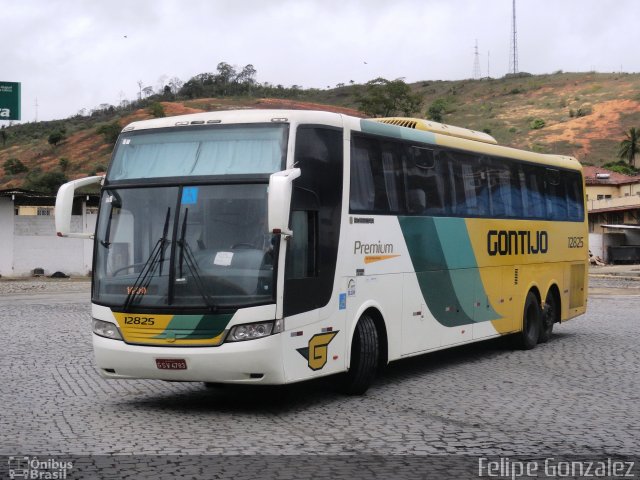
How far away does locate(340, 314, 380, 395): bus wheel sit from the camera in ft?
38.1

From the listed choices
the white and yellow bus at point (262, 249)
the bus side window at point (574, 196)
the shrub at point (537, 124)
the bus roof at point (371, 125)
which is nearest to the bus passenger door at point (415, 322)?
the white and yellow bus at point (262, 249)

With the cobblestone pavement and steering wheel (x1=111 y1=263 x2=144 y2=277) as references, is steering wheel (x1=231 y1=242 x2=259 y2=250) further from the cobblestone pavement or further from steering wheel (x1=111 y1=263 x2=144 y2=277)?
the cobblestone pavement

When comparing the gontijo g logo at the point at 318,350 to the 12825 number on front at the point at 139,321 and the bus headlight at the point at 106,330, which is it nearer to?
the 12825 number on front at the point at 139,321

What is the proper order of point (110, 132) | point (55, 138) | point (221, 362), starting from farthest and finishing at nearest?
1. point (55, 138)
2. point (110, 132)
3. point (221, 362)

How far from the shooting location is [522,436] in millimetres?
9008

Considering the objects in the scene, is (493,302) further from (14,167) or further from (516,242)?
(14,167)

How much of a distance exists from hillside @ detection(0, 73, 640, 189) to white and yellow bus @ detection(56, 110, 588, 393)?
75939 millimetres

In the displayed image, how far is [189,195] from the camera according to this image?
416 inches

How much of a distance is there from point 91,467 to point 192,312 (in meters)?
2.76

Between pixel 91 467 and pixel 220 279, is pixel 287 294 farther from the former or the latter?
pixel 91 467

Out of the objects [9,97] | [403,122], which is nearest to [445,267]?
[403,122]

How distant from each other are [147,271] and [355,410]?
105 inches

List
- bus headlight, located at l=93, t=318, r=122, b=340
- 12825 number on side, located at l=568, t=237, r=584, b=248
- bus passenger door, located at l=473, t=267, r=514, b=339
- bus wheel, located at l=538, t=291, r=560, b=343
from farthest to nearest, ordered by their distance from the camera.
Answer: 12825 number on side, located at l=568, t=237, r=584, b=248
bus wheel, located at l=538, t=291, r=560, b=343
bus passenger door, located at l=473, t=267, r=514, b=339
bus headlight, located at l=93, t=318, r=122, b=340

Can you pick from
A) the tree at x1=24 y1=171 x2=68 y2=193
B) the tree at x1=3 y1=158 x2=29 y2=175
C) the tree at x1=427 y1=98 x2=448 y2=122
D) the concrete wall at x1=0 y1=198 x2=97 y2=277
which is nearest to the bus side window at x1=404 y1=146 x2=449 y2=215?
the concrete wall at x1=0 y1=198 x2=97 y2=277
